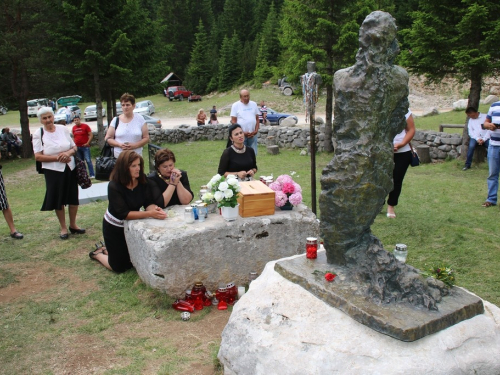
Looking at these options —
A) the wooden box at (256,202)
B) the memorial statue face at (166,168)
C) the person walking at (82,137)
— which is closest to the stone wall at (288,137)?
the person walking at (82,137)

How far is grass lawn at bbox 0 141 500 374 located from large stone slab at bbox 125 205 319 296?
308mm

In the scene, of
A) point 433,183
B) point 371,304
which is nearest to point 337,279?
point 371,304

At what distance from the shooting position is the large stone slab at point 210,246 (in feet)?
14.7

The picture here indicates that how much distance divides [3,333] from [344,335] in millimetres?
3152

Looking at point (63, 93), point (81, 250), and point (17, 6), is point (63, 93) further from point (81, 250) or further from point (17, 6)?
point (81, 250)

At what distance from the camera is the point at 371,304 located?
3184 mm

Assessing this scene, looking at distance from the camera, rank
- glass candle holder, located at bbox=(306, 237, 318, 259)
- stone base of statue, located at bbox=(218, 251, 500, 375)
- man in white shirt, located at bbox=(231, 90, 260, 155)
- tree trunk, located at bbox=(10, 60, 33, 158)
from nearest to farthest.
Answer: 1. stone base of statue, located at bbox=(218, 251, 500, 375)
2. glass candle holder, located at bbox=(306, 237, 318, 259)
3. man in white shirt, located at bbox=(231, 90, 260, 155)
4. tree trunk, located at bbox=(10, 60, 33, 158)

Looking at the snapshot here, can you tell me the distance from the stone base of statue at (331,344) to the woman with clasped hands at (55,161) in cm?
402

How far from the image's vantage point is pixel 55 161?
20.6ft

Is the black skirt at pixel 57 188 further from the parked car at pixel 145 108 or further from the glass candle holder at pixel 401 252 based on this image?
the parked car at pixel 145 108

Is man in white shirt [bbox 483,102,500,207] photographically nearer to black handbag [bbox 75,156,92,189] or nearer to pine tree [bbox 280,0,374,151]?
pine tree [bbox 280,0,374,151]

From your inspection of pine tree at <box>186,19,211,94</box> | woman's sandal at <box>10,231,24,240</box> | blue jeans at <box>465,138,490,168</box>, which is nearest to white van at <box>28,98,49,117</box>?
pine tree at <box>186,19,211,94</box>

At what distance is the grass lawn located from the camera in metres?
3.72

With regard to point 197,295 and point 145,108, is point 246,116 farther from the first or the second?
point 145,108
